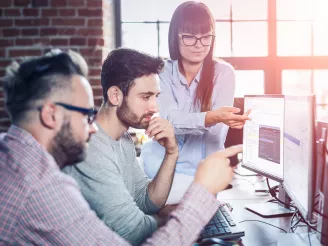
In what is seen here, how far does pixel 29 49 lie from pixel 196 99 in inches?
57.3

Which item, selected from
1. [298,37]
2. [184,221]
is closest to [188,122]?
[184,221]

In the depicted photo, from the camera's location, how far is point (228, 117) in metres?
1.76

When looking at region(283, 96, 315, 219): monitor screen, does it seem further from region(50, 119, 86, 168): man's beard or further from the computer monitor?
region(50, 119, 86, 168): man's beard

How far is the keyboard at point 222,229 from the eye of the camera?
4.20 ft

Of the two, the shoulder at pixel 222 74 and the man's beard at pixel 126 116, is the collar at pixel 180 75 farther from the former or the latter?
the man's beard at pixel 126 116

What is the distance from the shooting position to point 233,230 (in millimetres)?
1316

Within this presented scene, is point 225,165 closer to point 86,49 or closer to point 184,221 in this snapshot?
point 184,221

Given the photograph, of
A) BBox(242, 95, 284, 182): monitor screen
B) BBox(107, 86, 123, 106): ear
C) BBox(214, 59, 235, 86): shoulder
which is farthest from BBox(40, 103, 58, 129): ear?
BBox(214, 59, 235, 86): shoulder

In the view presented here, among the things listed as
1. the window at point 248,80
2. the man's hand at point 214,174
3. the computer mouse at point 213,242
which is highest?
the window at point 248,80

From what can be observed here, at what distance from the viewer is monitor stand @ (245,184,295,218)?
1.61 meters

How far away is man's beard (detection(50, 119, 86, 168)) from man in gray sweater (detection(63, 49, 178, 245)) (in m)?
0.25

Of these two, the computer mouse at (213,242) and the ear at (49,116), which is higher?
the ear at (49,116)

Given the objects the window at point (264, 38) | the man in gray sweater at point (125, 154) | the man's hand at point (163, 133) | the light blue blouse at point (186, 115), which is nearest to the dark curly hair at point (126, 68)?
the man in gray sweater at point (125, 154)

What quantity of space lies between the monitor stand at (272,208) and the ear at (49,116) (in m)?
1.02
